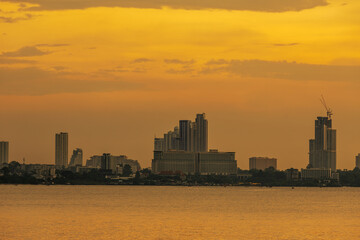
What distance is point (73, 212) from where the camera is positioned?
457 feet

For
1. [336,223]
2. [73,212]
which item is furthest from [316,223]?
[73,212]

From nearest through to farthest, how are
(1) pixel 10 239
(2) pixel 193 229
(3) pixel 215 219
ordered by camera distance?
(1) pixel 10 239 < (2) pixel 193 229 < (3) pixel 215 219

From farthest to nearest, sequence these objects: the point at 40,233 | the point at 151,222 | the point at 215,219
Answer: the point at 215,219, the point at 151,222, the point at 40,233

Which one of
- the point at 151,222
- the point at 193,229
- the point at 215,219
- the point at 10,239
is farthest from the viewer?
the point at 215,219

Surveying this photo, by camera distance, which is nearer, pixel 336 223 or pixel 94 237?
pixel 94 237

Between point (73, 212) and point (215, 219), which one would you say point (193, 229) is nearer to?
point (215, 219)

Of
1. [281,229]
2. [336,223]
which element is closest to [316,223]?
[336,223]

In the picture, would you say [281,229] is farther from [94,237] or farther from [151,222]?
[94,237]

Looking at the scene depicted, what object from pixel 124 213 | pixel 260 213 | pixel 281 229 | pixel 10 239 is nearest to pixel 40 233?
pixel 10 239

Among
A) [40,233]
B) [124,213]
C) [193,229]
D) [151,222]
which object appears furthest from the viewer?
[124,213]

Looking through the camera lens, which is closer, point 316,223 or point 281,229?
point 281,229

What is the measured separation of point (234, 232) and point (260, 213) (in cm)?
4182

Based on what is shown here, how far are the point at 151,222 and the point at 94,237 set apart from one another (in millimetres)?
24257

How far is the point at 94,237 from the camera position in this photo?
93.6m
